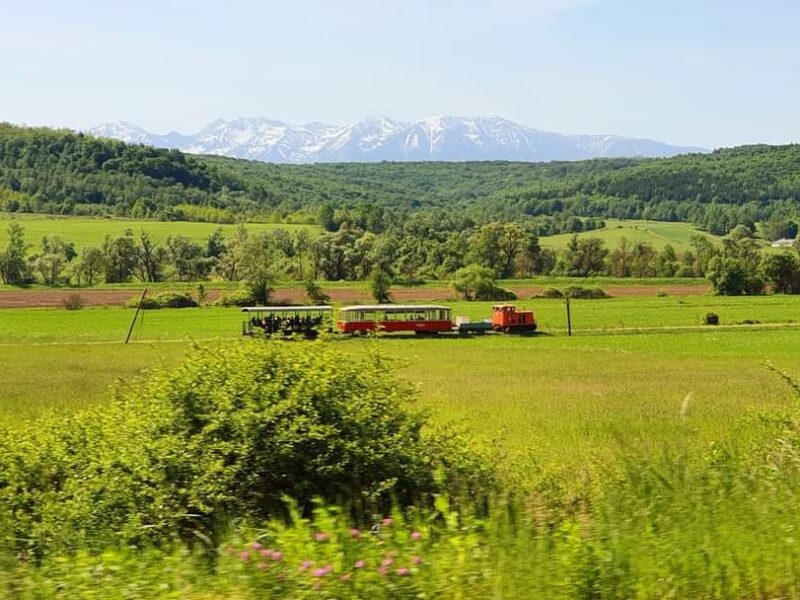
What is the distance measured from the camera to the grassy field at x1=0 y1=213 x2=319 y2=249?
136000 millimetres

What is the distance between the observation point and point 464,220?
577 ft

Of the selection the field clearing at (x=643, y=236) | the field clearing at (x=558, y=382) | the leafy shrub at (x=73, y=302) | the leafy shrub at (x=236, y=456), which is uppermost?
the field clearing at (x=643, y=236)

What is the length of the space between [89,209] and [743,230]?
13927 cm

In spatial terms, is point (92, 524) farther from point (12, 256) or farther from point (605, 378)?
point (12, 256)

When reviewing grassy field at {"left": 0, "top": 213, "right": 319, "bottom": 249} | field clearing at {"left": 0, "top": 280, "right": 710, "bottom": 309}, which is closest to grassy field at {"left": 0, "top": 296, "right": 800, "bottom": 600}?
field clearing at {"left": 0, "top": 280, "right": 710, "bottom": 309}

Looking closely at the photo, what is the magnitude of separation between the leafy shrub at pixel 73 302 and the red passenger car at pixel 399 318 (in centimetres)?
3202

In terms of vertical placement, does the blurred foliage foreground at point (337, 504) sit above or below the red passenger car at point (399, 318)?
above

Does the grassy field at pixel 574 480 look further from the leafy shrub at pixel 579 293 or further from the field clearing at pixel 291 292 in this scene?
the leafy shrub at pixel 579 293

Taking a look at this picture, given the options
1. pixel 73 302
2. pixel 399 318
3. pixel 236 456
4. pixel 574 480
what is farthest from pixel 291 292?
pixel 236 456

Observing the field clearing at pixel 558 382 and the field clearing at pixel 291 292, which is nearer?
the field clearing at pixel 558 382

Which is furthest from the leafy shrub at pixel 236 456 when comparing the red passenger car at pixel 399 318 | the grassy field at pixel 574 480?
the red passenger car at pixel 399 318

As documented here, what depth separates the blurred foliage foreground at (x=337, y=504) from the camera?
5.06m

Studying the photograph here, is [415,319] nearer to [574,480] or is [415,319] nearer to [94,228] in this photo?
[574,480]

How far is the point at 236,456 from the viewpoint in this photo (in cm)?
879
